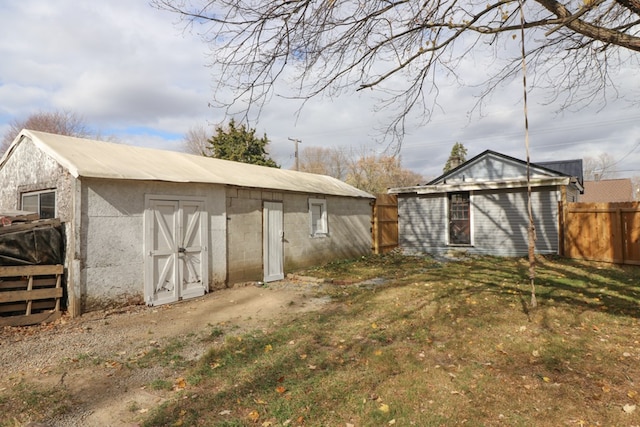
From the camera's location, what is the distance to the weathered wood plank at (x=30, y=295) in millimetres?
6062

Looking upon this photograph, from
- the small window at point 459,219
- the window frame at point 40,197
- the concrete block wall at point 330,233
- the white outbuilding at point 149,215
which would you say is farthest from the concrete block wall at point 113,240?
the small window at point 459,219

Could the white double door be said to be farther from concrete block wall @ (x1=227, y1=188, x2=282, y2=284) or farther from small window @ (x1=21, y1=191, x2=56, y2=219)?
small window @ (x1=21, y1=191, x2=56, y2=219)

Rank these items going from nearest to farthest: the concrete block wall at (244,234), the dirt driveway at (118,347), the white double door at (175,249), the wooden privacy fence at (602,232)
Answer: the dirt driveway at (118,347), the white double door at (175,249), the concrete block wall at (244,234), the wooden privacy fence at (602,232)

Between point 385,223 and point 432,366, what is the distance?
1249cm

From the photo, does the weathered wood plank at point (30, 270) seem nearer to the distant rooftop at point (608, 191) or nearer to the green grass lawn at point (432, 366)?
the green grass lawn at point (432, 366)

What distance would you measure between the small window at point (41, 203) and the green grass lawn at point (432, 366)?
485 cm

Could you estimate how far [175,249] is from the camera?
806cm

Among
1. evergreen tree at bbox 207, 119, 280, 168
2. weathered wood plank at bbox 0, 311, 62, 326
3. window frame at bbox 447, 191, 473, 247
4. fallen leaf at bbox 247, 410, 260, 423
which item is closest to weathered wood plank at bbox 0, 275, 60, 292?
weathered wood plank at bbox 0, 311, 62, 326

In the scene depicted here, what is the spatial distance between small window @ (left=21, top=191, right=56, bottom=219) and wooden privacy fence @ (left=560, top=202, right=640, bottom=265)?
49.9 feet

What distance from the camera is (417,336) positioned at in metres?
5.38

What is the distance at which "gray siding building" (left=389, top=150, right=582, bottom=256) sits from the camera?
532 inches

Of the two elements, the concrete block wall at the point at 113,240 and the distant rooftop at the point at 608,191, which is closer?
the concrete block wall at the point at 113,240

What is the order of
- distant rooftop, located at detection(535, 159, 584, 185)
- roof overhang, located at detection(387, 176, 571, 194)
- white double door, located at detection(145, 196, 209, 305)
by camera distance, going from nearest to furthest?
white double door, located at detection(145, 196, 209, 305) < roof overhang, located at detection(387, 176, 571, 194) < distant rooftop, located at detection(535, 159, 584, 185)

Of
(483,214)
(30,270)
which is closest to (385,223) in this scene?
(483,214)
